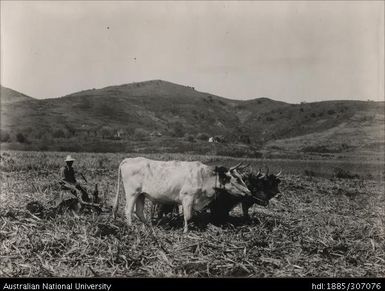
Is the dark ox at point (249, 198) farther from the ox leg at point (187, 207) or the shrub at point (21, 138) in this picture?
the shrub at point (21, 138)

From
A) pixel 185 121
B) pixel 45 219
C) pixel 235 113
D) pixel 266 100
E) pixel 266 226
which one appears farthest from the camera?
pixel 266 100

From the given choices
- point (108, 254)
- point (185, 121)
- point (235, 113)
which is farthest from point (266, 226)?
point (235, 113)

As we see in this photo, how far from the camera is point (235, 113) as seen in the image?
81.3 meters

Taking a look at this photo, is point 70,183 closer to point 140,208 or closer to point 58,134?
point 140,208

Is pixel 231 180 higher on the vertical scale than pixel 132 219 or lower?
higher

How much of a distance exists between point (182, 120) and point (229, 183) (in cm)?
5399

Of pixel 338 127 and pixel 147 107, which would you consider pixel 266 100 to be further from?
pixel 338 127

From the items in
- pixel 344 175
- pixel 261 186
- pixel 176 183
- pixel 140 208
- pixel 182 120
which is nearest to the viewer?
pixel 176 183

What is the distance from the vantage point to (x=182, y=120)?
64.8 m

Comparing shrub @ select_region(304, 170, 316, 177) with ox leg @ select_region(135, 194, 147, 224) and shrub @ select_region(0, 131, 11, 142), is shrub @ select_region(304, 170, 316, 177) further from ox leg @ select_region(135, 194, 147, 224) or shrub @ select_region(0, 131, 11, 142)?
shrub @ select_region(0, 131, 11, 142)

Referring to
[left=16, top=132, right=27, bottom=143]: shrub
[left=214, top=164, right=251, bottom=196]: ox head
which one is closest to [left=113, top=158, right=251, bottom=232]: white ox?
[left=214, top=164, right=251, bottom=196]: ox head

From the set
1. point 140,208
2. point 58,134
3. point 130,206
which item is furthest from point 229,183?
point 58,134

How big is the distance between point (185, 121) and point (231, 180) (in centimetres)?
5381

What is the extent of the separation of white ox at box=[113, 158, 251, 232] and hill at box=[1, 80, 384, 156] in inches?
862
